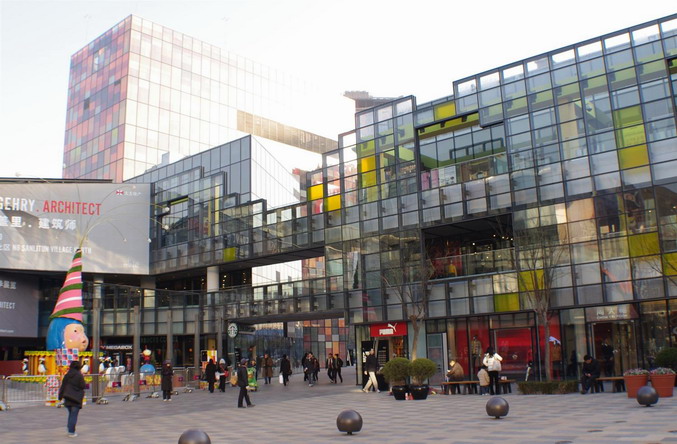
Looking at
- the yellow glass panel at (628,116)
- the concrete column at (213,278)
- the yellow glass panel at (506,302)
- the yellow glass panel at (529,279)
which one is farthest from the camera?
the concrete column at (213,278)

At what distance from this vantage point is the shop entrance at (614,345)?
30.0 meters

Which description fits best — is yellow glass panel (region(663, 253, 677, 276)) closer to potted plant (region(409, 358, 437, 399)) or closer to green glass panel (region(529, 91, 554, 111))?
green glass panel (region(529, 91, 554, 111))

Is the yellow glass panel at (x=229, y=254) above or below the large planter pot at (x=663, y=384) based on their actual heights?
above

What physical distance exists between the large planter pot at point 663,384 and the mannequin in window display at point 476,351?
15.5m

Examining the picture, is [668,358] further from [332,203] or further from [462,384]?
[332,203]

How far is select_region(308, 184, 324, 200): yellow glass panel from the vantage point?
1686 inches

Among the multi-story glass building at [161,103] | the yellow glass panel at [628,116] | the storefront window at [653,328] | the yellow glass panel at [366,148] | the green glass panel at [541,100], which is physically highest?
the multi-story glass building at [161,103]

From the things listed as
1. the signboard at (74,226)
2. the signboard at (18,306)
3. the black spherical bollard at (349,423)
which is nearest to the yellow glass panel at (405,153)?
the black spherical bollard at (349,423)

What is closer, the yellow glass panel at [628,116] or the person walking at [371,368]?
the person walking at [371,368]

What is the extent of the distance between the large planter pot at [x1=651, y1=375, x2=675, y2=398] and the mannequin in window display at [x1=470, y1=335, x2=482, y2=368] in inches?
609

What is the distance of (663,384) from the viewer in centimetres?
1933

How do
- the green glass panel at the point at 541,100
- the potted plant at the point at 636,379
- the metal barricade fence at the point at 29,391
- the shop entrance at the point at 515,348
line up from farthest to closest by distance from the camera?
the green glass panel at the point at 541,100
the shop entrance at the point at 515,348
the metal barricade fence at the point at 29,391
the potted plant at the point at 636,379

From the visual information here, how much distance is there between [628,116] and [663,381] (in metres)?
15.7

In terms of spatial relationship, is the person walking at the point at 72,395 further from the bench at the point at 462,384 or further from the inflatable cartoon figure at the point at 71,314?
the inflatable cartoon figure at the point at 71,314
